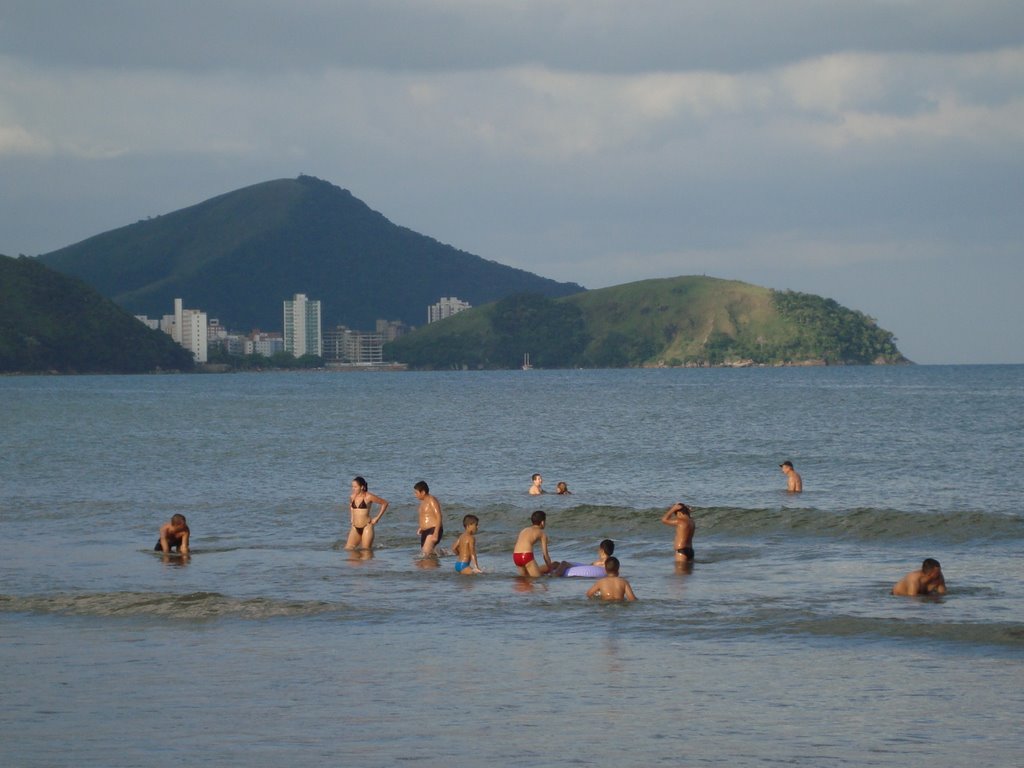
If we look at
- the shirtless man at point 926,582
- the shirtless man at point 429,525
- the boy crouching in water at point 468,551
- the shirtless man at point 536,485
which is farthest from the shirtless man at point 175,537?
the shirtless man at point 926,582

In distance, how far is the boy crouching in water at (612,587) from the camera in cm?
1892

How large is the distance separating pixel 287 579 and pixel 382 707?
9.53 metres

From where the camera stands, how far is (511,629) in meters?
17.1

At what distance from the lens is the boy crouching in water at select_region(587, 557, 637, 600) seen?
18922 millimetres

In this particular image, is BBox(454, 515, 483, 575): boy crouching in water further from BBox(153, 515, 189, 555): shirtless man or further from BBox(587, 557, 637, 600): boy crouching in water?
BBox(153, 515, 189, 555): shirtless man

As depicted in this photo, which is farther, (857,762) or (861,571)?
(861,571)

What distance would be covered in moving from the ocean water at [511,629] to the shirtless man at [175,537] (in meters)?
0.45

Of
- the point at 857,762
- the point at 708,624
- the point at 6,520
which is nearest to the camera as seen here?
the point at 857,762

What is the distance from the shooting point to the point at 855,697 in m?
13.2

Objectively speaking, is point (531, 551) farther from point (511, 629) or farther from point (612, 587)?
point (511, 629)

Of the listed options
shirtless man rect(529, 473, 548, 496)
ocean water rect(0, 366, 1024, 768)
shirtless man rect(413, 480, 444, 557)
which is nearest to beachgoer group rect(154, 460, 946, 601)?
shirtless man rect(413, 480, 444, 557)

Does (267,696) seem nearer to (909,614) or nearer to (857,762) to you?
(857,762)

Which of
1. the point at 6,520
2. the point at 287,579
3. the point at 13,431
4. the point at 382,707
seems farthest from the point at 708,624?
the point at 13,431

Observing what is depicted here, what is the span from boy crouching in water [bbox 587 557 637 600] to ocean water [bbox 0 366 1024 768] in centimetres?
33
